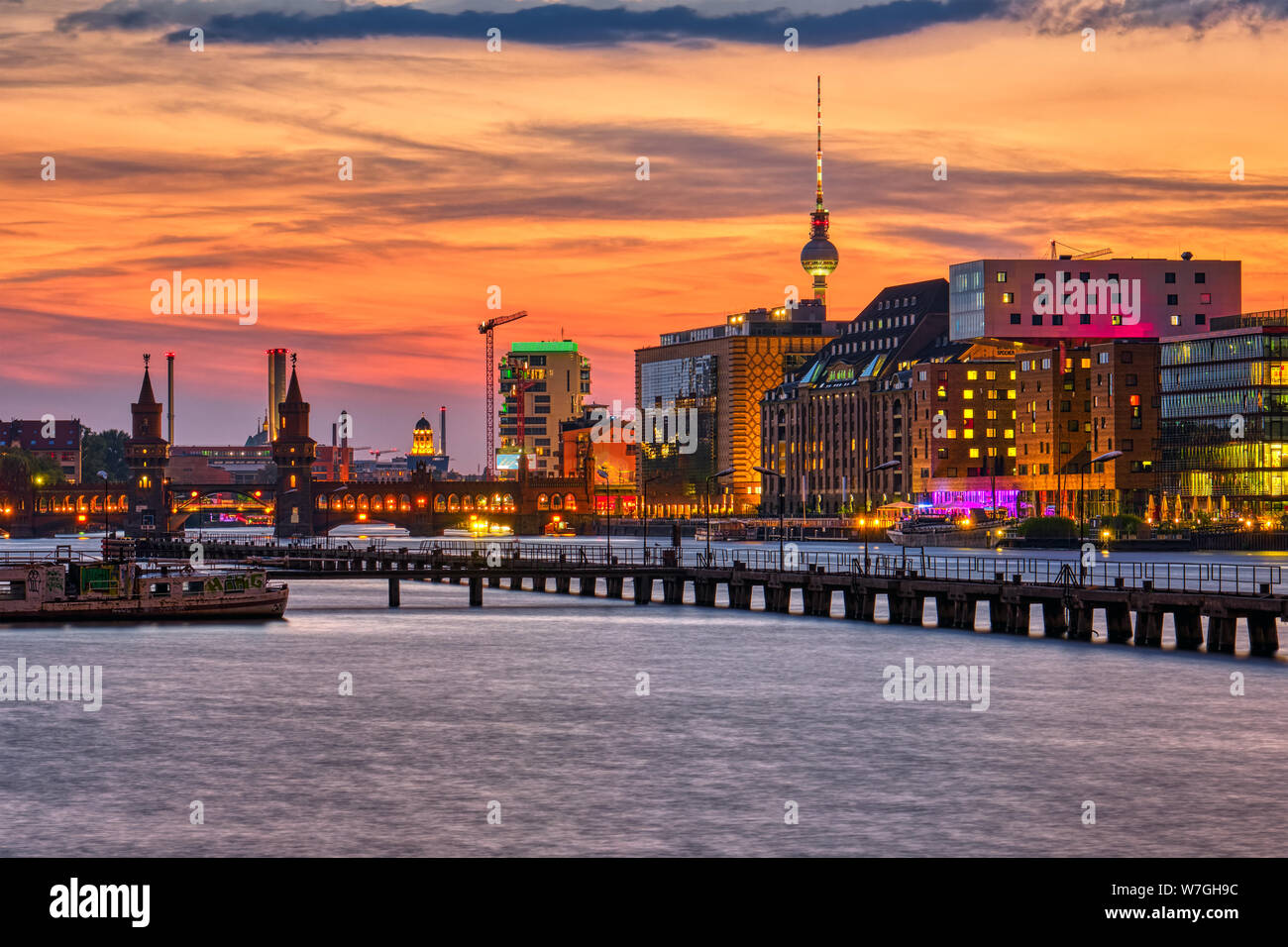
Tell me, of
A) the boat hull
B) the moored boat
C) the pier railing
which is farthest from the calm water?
the moored boat

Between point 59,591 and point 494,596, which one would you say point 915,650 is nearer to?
point 59,591

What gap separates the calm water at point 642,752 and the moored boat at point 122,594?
11548 mm

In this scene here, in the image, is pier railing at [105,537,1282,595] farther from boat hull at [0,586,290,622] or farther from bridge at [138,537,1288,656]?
boat hull at [0,586,290,622]

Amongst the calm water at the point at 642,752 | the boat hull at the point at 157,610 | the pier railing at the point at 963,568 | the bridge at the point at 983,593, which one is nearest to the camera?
the calm water at the point at 642,752

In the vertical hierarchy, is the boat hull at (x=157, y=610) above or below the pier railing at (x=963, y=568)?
below

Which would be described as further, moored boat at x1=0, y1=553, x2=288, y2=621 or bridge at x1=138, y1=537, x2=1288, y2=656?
moored boat at x1=0, y1=553, x2=288, y2=621

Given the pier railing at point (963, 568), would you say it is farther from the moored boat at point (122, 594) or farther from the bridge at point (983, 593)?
the moored boat at point (122, 594)

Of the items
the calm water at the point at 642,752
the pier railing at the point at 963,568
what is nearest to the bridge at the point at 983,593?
the pier railing at the point at 963,568

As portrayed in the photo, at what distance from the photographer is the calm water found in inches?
1937

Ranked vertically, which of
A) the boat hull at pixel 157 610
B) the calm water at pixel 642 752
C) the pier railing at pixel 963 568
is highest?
the pier railing at pixel 963 568

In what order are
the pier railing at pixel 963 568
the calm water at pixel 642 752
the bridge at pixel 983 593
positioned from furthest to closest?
the pier railing at pixel 963 568, the bridge at pixel 983 593, the calm water at pixel 642 752

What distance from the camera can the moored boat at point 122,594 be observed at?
11781 centimetres

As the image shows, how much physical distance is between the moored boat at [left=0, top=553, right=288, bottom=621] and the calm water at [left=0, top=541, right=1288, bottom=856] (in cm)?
1155
